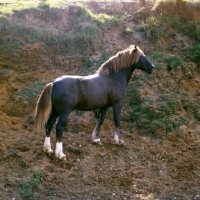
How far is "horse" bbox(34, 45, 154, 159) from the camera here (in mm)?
6242

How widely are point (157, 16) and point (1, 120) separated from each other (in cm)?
726

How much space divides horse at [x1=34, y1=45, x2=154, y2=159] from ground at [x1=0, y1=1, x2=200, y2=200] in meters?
0.39

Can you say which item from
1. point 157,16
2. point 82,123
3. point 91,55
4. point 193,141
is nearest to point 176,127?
point 193,141

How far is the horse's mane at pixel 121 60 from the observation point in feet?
23.9

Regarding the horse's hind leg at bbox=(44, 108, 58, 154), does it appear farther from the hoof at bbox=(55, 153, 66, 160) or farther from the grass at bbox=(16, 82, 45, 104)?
the grass at bbox=(16, 82, 45, 104)

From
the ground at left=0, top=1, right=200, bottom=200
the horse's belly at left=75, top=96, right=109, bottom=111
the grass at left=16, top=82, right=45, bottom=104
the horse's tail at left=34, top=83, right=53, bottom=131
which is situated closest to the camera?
the ground at left=0, top=1, right=200, bottom=200

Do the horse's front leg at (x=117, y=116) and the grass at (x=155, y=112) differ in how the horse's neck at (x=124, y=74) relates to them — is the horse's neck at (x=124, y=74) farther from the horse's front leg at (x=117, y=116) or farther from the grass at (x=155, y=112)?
the grass at (x=155, y=112)

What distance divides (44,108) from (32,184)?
1.52 metres

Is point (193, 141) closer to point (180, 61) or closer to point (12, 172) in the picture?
point (180, 61)

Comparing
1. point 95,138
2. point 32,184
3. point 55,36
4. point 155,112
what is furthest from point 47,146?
point 55,36

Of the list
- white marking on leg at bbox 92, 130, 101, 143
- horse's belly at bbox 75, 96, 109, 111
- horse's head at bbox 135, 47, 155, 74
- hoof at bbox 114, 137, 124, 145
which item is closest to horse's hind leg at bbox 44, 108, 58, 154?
horse's belly at bbox 75, 96, 109, 111

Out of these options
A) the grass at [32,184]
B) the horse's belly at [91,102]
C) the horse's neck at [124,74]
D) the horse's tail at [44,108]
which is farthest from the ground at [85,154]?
the horse's neck at [124,74]

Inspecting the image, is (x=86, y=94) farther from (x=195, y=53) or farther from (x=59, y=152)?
(x=195, y=53)

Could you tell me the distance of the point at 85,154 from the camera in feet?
22.4
